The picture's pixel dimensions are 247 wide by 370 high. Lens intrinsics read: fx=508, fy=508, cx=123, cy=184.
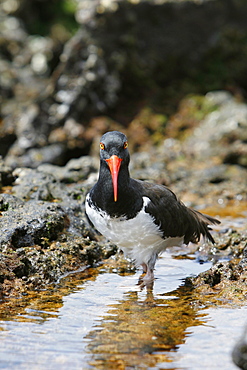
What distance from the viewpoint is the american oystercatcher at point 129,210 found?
5184 mm

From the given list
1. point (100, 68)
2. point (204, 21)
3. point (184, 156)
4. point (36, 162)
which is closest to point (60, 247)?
point (36, 162)

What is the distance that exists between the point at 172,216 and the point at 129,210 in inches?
24.9

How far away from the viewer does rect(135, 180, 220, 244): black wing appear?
541 cm

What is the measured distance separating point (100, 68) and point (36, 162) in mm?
3009

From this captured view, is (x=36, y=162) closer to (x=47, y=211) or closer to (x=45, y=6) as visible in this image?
(x=47, y=211)

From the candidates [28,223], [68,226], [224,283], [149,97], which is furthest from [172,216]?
[149,97]

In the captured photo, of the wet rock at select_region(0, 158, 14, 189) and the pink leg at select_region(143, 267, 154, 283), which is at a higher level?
the wet rock at select_region(0, 158, 14, 189)

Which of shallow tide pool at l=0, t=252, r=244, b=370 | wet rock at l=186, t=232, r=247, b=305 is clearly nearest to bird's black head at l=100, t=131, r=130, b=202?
shallow tide pool at l=0, t=252, r=244, b=370

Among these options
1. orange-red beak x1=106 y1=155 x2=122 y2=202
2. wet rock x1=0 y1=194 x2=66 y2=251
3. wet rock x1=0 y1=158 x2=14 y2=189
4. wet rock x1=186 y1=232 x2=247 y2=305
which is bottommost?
wet rock x1=186 y1=232 x2=247 y2=305

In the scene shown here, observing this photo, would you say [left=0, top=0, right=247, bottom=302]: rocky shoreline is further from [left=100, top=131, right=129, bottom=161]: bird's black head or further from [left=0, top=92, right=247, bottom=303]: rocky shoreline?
[left=100, top=131, right=129, bottom=161]: bird's black head

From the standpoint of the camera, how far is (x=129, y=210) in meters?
5.21

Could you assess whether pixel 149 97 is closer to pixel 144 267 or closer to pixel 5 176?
pixel 5 176

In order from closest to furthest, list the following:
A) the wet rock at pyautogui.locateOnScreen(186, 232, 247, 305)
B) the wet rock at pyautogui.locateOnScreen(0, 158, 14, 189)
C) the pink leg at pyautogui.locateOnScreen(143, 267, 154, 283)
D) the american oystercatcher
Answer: the wet rock at pyautogui.locateOnScreen(186, 232, 247, 305)
the american oystercatcher
the pink leg at pyautogui.locateOnScreen(143, 267, 154, 283)
the wet rock at pyautogui.locateOnScreen(0, 158, 14, 189)

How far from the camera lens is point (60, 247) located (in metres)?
5.66
